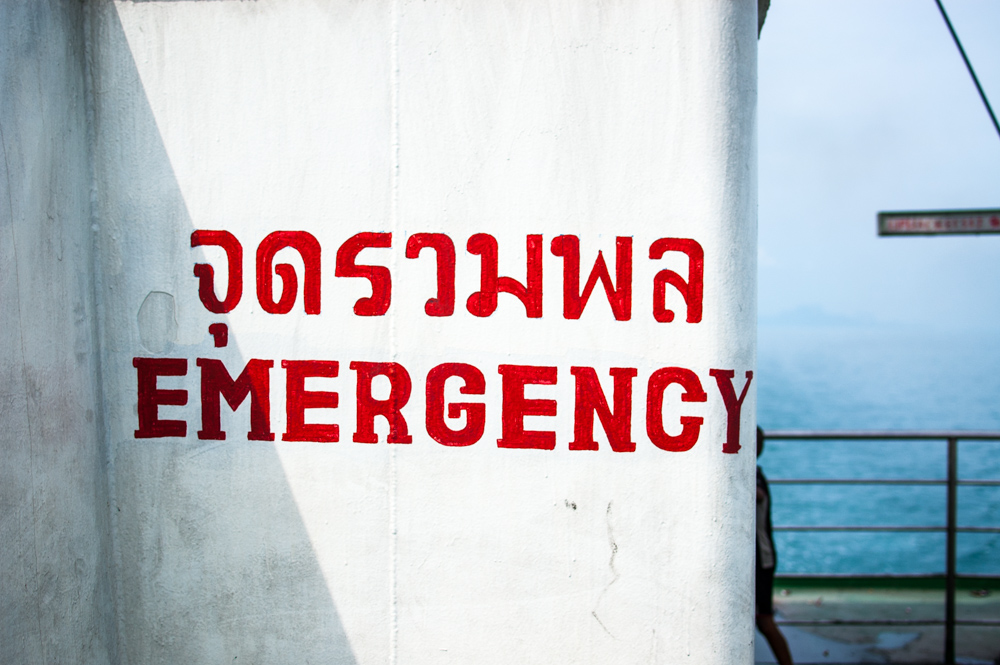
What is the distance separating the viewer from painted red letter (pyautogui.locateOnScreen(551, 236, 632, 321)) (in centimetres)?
214

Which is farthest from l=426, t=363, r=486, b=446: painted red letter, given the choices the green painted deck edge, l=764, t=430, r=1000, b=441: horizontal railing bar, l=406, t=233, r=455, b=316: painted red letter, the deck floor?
the green painted deck edge

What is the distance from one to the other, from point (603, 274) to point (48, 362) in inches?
67.8

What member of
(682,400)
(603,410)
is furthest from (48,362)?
(682,400)

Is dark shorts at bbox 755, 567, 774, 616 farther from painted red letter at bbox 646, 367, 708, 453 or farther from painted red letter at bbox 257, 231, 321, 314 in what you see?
painted red letter at bbox 257, 231, 321, 314

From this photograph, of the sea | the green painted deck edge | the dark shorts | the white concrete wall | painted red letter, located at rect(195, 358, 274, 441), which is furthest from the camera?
the sea

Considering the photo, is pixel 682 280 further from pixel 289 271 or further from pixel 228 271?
pixel 228 271

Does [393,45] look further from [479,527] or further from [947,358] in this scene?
[947,358]

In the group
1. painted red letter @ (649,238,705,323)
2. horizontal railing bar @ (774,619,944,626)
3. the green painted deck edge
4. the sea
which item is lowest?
the sea

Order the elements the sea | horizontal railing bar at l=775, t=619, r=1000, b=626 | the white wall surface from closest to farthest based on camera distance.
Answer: the white wall surface < horizontal railing bar at l=775, t=619, r=1000, b=626 < the sea

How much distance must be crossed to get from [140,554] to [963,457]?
4953 cm

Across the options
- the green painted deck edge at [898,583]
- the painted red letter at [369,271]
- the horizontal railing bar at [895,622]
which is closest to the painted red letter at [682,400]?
the painted red letter at [369,271]

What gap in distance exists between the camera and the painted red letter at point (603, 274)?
214 centimetres

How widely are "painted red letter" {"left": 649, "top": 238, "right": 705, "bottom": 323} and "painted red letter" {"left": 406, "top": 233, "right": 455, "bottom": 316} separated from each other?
2.12ft

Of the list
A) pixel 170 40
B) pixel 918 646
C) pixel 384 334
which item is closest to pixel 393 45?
pixel 170 40
